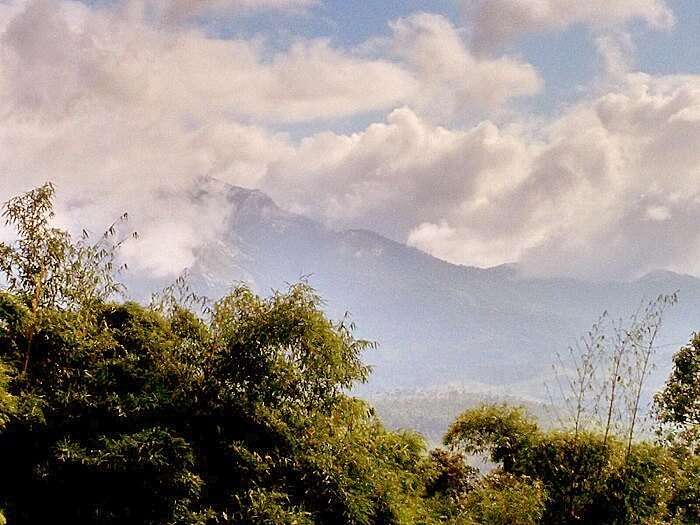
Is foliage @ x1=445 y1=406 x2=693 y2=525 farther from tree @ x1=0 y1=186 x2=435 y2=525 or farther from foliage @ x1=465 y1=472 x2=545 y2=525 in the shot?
tree @ x1=0 y1=186 x2=435 y2=525

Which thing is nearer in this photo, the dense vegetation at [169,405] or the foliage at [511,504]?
the dense vegetation at [169,405]

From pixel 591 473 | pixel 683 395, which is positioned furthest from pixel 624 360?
pixel 683 395

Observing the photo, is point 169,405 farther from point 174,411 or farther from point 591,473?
point 591,473

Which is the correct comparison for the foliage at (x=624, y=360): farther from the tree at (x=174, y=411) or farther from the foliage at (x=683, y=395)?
the tree at (x=174, y=411)

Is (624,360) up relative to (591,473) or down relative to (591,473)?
up

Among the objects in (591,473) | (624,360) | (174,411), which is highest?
(624,360)

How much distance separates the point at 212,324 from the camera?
743 centimetres

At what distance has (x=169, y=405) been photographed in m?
7.00

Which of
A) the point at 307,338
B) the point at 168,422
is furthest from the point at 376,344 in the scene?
the point at 168,422

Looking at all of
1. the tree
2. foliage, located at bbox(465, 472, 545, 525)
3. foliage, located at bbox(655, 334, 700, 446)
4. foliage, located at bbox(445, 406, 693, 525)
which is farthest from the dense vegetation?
foliage, located at bbox(655, 334, 700, 446)

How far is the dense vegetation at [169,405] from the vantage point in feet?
20.7

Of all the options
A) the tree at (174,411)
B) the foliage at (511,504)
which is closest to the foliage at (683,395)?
the foliage at (511,504)

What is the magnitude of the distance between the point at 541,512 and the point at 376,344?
145 inches

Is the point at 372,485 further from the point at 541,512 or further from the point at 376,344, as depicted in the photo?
the point at 541,512
